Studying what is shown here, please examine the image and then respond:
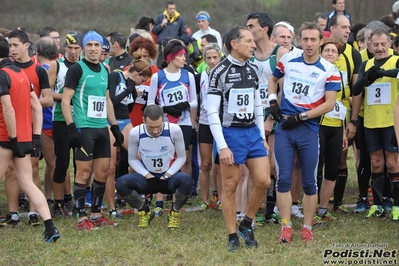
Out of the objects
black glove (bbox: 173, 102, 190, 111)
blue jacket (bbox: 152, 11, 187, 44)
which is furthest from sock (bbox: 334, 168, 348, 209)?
blue jacket (bbox: 152, 11, 187, 44)

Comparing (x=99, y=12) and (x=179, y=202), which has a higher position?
(x=99, y=12)

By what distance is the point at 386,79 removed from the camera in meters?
8.37

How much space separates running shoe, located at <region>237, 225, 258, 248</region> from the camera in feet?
22.8

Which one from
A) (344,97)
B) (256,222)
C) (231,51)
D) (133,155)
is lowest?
(256,222)

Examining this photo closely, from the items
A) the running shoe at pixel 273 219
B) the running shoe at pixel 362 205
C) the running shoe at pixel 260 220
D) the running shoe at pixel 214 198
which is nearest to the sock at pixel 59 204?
the running shoe at pixel 214 198

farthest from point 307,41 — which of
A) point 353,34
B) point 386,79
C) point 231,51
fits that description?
point 353,34

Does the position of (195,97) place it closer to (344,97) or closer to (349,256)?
(344,97)

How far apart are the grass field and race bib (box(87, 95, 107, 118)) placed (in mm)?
1296

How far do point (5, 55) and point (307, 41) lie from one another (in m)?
3.16

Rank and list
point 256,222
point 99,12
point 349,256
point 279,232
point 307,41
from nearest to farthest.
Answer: point 349,256, point 307,41, point 279,232, point 256,222, point 99,12

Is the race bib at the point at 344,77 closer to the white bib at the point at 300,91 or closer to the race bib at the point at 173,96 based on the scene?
the white bib at the point at 300,91

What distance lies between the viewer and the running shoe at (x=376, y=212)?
28.1 ft

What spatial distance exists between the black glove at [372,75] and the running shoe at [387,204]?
1760 mm

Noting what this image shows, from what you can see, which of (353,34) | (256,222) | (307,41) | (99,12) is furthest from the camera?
(99,12)
